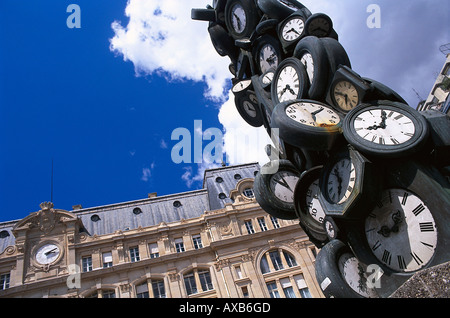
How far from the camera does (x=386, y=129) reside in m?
5.55

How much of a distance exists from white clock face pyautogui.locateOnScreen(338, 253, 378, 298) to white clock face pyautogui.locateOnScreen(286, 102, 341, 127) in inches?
104

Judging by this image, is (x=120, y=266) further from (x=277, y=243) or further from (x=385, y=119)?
(x=385, y=119)

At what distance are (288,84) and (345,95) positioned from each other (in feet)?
6.22

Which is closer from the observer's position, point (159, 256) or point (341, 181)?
point (341, 181)

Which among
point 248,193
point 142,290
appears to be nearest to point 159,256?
point 142,290

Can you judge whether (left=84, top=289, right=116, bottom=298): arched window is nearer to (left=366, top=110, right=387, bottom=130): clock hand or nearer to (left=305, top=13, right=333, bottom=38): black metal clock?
(left=305, top=13, right=333, bottom=38): black metal clock

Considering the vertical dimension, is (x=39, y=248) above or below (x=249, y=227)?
above

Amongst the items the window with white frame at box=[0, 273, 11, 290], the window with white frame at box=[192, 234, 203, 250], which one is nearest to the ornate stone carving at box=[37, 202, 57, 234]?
the window with white frame at box=[0, 273, 11, 290]

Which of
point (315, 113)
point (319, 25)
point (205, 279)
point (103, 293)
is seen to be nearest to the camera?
point (315, 113)

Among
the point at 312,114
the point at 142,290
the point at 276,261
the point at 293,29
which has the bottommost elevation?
the point at 312,114

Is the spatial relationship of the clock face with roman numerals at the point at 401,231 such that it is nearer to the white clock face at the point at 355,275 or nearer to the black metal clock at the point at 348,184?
the black metal clock at the point at 348,184

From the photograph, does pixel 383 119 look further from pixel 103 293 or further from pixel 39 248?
pixel 39 248
